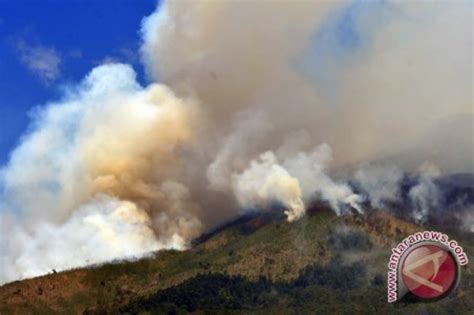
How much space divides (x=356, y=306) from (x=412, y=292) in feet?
470

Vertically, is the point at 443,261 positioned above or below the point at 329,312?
below

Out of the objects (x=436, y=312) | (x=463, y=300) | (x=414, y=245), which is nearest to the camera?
(x=414, y=245)

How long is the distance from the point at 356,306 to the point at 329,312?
789cm

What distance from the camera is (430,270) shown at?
2379 inches

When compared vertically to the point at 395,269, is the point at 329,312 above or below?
above

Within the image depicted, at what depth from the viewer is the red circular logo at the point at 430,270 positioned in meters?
60.0

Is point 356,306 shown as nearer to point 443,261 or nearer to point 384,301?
point 384,301

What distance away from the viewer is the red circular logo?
59969 mm

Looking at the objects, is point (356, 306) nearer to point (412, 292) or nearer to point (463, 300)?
point (463, 300)

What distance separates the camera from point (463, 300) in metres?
194

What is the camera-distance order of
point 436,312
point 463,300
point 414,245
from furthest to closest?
1. point 463,300
2. point 436,312
3. point 414,245

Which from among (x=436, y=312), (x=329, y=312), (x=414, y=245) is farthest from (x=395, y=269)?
(x=329, y=312)

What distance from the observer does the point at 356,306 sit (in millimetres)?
199875

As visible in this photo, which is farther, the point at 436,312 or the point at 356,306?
the point at 356,306
